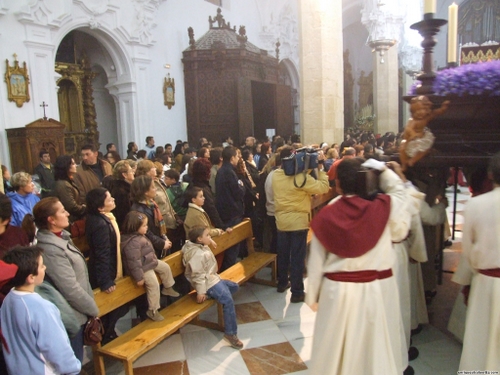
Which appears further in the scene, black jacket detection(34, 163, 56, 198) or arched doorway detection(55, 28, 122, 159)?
arched doorway detection(55, 28, 122, 159)

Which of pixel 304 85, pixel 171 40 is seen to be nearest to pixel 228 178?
pixel 304 85

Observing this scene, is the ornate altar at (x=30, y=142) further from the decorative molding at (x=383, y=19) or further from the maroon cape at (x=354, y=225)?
the decorative molding at (x=383, y=19)

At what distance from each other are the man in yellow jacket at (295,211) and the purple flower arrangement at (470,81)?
62.7 inches

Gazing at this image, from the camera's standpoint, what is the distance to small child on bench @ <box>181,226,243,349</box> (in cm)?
372

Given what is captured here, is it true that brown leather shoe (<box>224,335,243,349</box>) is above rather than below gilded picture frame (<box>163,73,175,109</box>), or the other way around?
below

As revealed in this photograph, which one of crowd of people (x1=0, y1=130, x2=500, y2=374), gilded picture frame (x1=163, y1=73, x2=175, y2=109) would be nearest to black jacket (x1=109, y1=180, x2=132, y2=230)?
crowd of people (x1=0, y1=130, x2=500, y2=374)

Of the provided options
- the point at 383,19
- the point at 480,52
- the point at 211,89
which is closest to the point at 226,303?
the point at 480,52

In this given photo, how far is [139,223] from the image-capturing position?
353 centimetres

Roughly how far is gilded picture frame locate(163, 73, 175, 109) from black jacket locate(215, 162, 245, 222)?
8253 mm

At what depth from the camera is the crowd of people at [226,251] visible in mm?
2363

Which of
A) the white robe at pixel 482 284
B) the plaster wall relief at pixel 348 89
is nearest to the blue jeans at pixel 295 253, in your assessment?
the white robe at pixel 482 284

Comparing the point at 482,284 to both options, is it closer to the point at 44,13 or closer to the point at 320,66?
the point at 320,66

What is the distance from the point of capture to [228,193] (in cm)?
502

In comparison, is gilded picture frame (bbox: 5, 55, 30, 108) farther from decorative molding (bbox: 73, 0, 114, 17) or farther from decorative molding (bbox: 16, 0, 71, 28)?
decorative molding (bbox: 73, 0, 114, 17)
